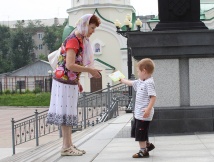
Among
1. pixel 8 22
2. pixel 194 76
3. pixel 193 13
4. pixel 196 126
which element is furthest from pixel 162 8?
pixel 8 22

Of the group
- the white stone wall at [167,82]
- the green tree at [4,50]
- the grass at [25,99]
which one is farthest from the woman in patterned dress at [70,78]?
the green tree at [4,50]

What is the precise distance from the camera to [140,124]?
645cm

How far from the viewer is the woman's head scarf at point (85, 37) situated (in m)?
6.59

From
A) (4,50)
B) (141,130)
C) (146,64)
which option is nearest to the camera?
(146,64)

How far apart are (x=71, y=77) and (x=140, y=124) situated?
1089mm

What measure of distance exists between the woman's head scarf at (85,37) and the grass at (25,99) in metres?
40.9

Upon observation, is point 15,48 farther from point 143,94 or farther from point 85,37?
point 143,94

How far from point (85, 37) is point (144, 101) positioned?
116 cm

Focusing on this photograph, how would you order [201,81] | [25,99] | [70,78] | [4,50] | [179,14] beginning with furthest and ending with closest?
[4,50], [25,99], [179,14], [201,81], [70,78]

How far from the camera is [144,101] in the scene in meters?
6.38

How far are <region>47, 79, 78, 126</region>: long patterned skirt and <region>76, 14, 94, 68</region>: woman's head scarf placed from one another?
38 centimetres

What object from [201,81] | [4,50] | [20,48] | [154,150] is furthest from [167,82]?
[4,50]

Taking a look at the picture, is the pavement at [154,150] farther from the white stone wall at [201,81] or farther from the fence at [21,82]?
the fence at [21,82]

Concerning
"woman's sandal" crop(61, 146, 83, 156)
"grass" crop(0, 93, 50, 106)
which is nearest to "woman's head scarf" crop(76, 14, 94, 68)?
"woman's sandal" crop(61, 146, 83, 156)
